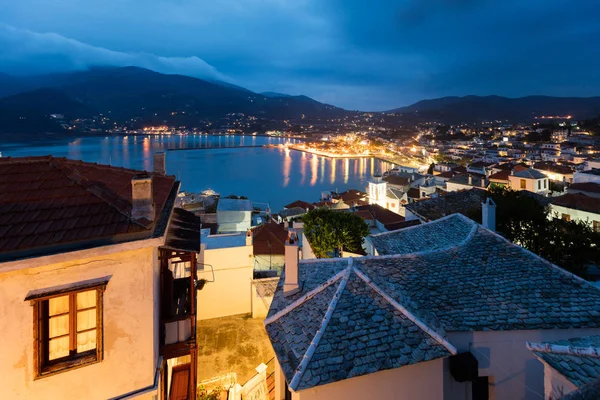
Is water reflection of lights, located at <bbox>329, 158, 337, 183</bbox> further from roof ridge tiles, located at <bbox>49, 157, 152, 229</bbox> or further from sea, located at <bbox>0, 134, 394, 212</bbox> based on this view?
roof ridge tiles, located at <bbox>49, 157, 152, 229</bbox>

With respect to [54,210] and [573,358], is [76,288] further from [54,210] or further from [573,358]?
[573,358]

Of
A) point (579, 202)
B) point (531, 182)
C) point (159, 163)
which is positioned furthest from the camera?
point (531, 182)

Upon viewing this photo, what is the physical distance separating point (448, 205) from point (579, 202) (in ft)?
22.1

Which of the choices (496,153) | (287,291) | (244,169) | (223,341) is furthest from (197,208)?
(496,153)

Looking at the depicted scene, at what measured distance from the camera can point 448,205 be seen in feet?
50.3

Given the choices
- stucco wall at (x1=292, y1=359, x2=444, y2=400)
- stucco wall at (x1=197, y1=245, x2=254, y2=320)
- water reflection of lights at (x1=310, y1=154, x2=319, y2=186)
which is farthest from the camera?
water reflection of lights at (x1=310, y1=154, x2=319, y2=186)

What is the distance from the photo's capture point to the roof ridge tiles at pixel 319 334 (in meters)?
3.24

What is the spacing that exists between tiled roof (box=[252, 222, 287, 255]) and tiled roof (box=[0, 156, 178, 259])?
787cm

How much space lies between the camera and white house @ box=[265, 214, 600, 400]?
3459mm

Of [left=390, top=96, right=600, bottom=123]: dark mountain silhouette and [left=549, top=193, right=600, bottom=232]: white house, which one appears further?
[left=390, top=96, right=600, bottom=123]: dark mountain silhouette

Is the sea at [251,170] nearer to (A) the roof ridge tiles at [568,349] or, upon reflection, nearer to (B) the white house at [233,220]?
(B) the white house at [233,220]

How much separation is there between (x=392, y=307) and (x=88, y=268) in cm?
321

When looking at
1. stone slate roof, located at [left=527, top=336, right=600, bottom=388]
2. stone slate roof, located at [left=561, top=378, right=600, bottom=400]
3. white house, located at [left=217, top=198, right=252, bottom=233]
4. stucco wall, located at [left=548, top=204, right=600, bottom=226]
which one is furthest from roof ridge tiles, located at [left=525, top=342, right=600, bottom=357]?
white house, located at [left=217, top=198, right=252, bottom=233]

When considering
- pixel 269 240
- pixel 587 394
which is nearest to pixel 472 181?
pixel 269 240
